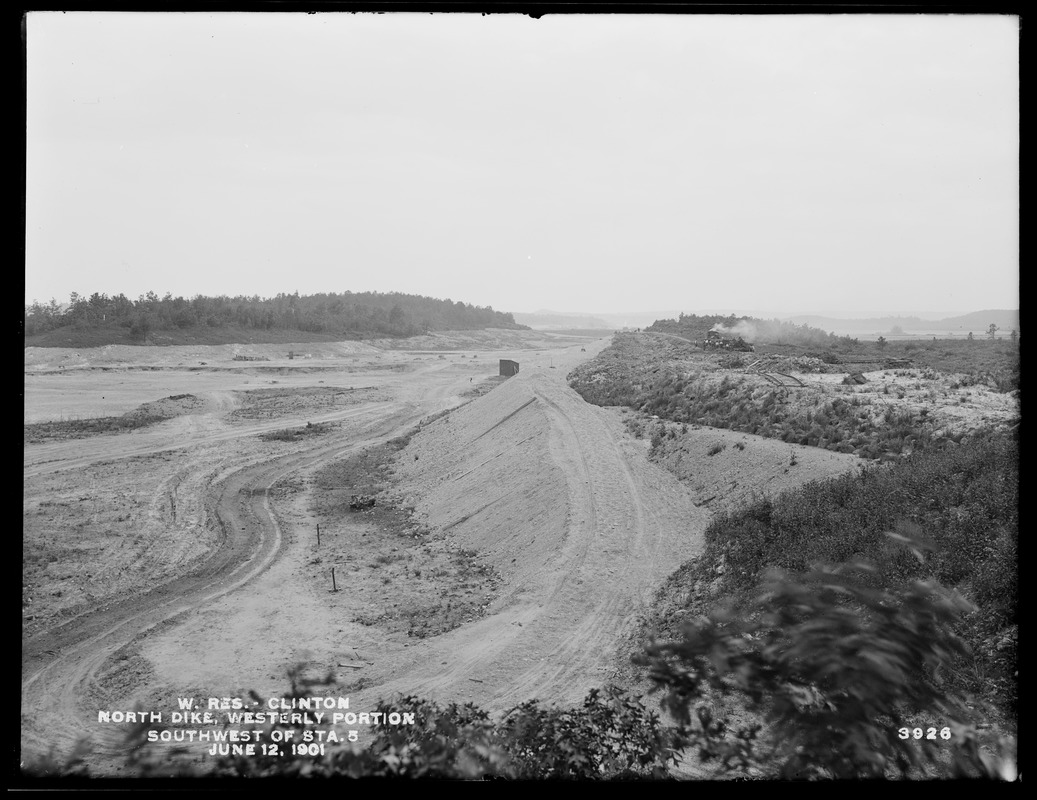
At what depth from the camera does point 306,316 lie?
90.6 feet

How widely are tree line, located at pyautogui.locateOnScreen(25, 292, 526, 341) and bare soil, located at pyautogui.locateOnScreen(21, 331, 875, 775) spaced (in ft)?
8.23

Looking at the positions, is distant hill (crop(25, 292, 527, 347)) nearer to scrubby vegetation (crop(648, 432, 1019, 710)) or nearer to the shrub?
scrubby vegetation (crop(648, 432, 1019, 710))

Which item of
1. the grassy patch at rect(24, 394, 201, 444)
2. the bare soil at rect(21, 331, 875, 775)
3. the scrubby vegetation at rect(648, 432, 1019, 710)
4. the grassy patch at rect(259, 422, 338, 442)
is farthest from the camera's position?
the grassy patch at rect(259, 422, 338, 442)

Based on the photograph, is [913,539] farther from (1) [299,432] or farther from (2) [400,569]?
(1) [299,432]

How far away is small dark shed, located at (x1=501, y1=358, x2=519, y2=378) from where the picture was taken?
29328 millimetres

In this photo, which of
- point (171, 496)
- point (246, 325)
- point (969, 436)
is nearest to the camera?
point (969, 436)

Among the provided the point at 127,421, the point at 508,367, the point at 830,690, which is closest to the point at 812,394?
the point at 830,690

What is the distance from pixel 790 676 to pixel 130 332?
2098 centimetres

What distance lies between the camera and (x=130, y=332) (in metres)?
18.9

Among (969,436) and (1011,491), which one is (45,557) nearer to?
(1011,491)

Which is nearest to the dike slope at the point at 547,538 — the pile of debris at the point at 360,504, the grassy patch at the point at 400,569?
the grassy patch at the point at 400,569

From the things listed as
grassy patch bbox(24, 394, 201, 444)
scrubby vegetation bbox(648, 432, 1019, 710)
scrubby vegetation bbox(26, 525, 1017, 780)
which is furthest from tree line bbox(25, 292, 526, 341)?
scrubby vegetation bbox(26, 525, 1017, 780)

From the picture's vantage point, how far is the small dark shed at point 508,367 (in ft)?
→ 96.2

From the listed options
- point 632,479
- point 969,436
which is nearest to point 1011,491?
point 969,436
